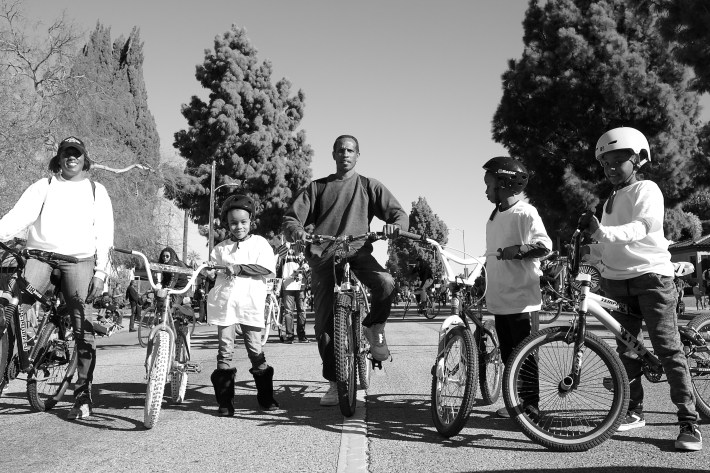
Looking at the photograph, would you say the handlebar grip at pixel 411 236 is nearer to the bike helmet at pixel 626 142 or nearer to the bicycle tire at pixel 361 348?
the bicycle tire at pixel 361 348

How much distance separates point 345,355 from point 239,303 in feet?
3.20

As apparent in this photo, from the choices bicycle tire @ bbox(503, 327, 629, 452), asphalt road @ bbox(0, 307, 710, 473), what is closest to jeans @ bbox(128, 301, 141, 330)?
asphalt road @ bbox(0, 307, 710, 473)

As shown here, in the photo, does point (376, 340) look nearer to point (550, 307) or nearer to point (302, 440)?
point (302, 440)

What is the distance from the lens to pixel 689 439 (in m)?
3.77

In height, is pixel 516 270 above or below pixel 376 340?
above

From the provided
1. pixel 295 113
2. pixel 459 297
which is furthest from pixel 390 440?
pixel 295 113

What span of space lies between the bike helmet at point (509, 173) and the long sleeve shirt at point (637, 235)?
24.9 inches

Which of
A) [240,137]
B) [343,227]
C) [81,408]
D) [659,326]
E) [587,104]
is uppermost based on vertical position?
[240,137]

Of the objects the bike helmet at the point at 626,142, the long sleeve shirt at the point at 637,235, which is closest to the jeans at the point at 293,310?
the long sleeve shirt at the point at 637,235

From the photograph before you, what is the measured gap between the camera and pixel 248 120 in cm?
4338

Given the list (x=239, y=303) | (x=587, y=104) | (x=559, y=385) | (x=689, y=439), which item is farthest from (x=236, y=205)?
(x=587, y=104)

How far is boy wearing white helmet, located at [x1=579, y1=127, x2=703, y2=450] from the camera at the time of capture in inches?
156

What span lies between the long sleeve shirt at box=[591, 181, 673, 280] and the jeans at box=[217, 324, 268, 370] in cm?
250

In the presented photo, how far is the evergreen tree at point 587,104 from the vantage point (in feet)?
86.9
